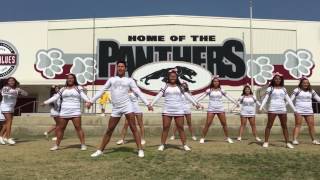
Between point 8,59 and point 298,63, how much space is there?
852 inches

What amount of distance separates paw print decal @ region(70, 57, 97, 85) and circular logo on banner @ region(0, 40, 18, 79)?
4.79 meters

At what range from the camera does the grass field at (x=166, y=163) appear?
9.30 meters

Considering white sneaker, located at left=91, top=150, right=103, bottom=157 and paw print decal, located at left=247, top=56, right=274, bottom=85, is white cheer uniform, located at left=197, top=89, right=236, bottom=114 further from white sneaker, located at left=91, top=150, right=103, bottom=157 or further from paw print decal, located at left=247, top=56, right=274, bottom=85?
paw print decal, located at left=247, top=56, right=274, bottom=85

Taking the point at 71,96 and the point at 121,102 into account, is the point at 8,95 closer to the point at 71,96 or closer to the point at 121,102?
the point at 71,96

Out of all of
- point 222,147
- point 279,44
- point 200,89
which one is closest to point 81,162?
point 222,147

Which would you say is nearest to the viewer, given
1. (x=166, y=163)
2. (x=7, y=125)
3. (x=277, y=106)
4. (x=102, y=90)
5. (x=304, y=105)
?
(x=166, y=163)

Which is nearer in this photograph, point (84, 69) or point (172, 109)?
point (172, 109)

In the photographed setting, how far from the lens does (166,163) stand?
1016cm

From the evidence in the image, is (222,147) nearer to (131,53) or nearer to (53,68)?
(131,53)

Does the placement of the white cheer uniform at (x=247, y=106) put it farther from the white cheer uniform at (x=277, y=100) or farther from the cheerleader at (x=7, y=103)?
the cheerleader at (x=7, y=103)

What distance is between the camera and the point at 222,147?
40.9 ft

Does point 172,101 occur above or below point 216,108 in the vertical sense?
above

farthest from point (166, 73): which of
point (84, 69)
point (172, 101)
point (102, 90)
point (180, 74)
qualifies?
point (102, 90)

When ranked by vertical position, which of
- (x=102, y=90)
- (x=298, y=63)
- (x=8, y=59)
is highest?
(x=8, y=59)
